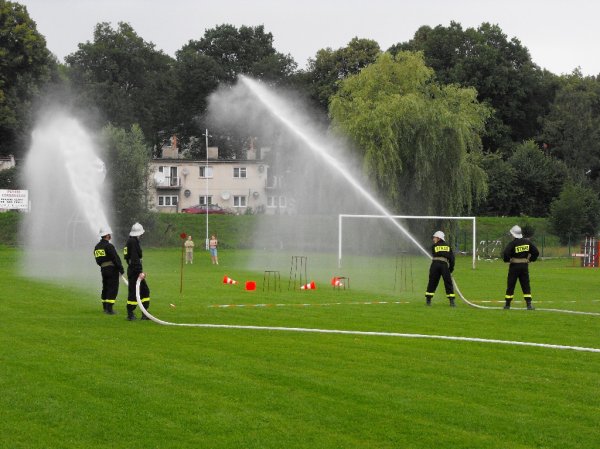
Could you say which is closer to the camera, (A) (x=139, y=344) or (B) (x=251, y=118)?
(A) (x=139, y=344)

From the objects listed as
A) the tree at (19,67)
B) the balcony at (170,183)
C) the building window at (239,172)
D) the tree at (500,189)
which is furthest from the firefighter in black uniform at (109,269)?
the balcony at (170,183)

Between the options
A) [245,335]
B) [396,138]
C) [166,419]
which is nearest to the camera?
[166,419]

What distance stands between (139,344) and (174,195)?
281ft

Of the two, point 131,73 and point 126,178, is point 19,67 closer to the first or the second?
point 126,178

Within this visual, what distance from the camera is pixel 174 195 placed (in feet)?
335

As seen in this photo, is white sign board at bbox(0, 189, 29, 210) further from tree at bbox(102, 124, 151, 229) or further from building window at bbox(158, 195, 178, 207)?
building window at bbox(158, 195, 178, 207)

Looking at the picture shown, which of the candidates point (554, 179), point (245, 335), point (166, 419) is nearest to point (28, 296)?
point (245, 335)

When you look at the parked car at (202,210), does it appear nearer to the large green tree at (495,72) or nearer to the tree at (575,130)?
the large green tree at (495,72)

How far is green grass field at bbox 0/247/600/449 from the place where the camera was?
33.9 ft

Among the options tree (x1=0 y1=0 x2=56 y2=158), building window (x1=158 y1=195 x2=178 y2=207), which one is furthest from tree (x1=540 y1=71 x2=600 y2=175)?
tree (x1=0 y1=0 x2=56 y2=158)

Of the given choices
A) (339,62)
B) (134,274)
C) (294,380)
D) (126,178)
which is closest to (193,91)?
(339,62)

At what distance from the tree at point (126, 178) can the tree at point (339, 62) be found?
101 ft

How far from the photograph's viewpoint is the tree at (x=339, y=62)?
3944 inches

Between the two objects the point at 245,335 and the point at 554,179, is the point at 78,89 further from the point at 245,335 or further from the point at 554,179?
the point at 245,335
